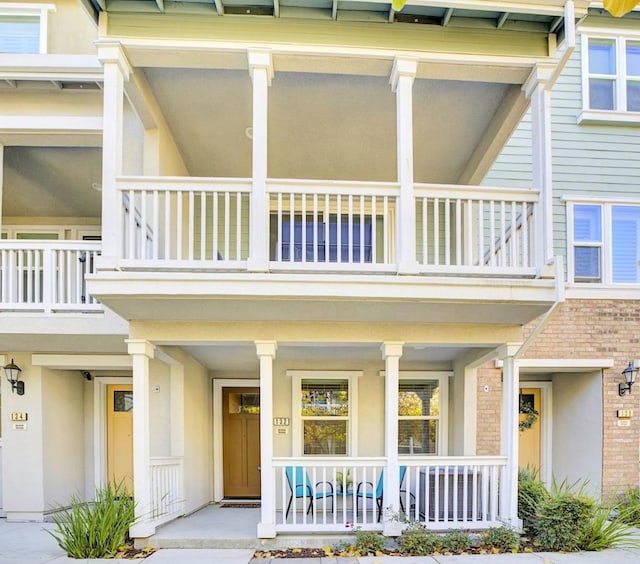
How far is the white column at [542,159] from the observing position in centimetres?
554

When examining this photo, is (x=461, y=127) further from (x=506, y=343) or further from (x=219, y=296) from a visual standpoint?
(x=219, y=296)

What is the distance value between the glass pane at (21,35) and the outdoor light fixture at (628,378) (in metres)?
10.1

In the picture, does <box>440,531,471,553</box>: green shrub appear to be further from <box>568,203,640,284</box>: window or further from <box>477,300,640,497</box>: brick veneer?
<box>568,203,640,284</box>: window

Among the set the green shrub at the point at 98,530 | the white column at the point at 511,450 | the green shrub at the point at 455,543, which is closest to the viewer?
the green shrub at the point at 98,530

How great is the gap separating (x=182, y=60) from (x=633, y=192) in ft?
24.8

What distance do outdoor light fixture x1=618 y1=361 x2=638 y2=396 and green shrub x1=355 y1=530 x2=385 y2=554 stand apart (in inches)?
194

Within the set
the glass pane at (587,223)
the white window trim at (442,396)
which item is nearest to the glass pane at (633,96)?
the glass pane at (587,223)

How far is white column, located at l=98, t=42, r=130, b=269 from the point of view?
535 cm

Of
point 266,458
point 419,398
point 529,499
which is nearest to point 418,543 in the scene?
point 529,499

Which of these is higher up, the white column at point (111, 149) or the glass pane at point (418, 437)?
the white column at point (111, 149)

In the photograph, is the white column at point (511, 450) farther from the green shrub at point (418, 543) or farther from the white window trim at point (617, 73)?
the white window trim at point (617, 73)

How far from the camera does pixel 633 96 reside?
902 centimetres

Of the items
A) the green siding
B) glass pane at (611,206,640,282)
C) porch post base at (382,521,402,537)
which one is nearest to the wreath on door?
glass pane at (611,206,640,282)

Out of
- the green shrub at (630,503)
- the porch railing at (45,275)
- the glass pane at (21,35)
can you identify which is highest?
the glass pane at (21,35)
